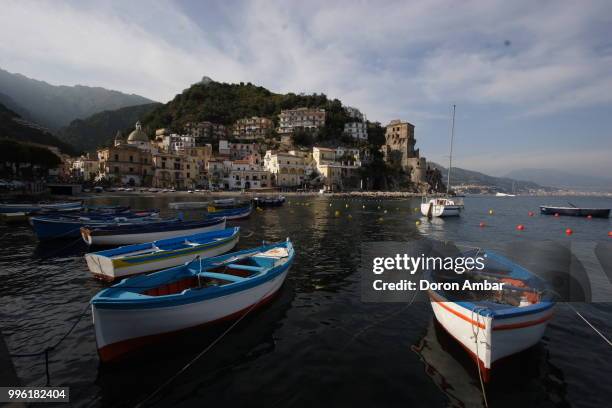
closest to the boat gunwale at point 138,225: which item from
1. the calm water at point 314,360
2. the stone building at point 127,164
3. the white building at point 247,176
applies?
the calm water at point 314,360

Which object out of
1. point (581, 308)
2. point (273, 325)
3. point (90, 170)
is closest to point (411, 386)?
point (273, 325)

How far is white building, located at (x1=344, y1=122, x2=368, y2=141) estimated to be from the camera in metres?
130

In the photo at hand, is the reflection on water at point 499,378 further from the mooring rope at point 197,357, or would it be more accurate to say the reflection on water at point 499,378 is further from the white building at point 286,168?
the white building at point 286,168

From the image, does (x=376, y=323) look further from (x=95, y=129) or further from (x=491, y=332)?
(x=95, y=129)

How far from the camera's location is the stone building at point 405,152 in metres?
128

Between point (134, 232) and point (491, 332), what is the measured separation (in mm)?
20167

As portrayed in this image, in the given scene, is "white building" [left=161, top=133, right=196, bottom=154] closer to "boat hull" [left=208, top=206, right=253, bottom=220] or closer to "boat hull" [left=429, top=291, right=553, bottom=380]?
"boat hull" [left=208, top=206, right=253, bottom=220]

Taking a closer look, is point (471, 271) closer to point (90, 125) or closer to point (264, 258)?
point (264, 258)

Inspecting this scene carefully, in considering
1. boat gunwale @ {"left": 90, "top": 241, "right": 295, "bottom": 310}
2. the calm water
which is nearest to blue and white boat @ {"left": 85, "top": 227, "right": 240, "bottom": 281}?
the calm water

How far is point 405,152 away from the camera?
12888 cm

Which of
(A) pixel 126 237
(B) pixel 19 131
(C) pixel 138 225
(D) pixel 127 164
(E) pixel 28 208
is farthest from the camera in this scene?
(B) pixel 19 131

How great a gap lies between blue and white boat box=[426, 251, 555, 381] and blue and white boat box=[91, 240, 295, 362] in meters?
5.57

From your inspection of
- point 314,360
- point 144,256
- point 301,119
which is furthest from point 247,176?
point 314,360

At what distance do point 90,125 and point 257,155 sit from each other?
129277mm
